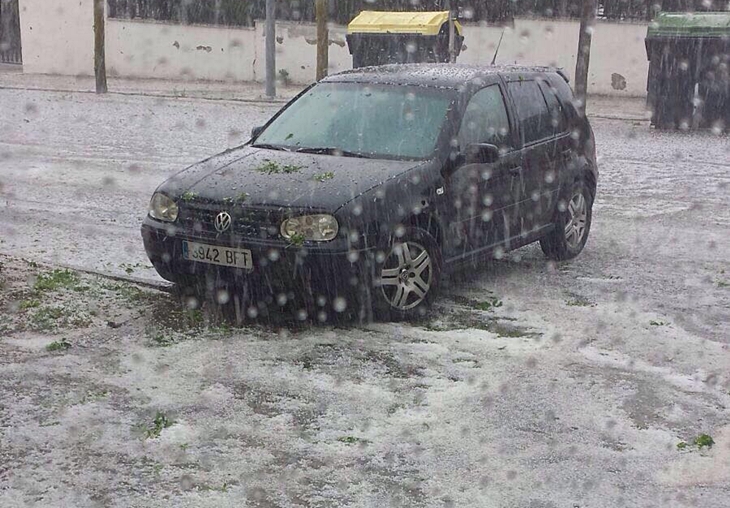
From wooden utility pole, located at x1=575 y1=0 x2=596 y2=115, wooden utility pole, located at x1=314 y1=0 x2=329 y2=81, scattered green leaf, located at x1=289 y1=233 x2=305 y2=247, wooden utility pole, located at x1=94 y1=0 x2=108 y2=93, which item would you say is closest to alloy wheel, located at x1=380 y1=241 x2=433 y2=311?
scattered green leaf, located at x1=289 y1=233 x2=305 y2=247

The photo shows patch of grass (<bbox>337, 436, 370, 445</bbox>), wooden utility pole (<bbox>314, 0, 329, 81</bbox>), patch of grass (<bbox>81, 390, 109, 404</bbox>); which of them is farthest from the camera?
wooden utility pole (<bbox>314, 0, 329, 81</bbox>)

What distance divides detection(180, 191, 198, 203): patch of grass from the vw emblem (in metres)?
0.25

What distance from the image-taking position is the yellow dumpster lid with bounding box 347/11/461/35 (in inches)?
880

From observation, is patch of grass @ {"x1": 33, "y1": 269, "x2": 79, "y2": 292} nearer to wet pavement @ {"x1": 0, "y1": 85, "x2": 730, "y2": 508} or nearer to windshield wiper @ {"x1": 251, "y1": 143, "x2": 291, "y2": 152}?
wet pavement @ {"x1": 0, "y1": 85, "x2": 730, "y2": 508}

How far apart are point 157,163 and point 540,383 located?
8.68m

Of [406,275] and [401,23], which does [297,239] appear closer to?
[406,275]

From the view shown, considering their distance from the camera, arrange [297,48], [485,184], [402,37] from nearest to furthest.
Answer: [485,184], [402,37], [297,48]

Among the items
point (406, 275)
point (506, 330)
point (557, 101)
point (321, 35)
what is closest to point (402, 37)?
point (321, 35)

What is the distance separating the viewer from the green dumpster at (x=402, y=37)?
73.5ft

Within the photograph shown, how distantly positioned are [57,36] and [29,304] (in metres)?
26.0

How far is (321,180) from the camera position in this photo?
6418 millimetres

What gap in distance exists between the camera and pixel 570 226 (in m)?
8.53

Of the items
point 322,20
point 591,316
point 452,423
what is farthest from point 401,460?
point 322,20

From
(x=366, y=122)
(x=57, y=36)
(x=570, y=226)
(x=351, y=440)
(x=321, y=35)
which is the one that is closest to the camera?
(x=351, y=440)
